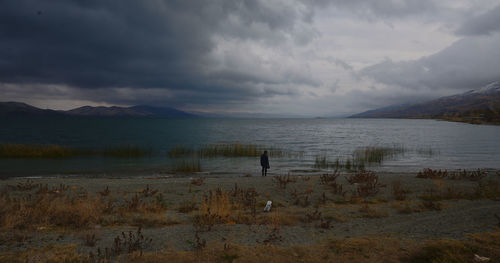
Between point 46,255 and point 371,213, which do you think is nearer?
point 46,255

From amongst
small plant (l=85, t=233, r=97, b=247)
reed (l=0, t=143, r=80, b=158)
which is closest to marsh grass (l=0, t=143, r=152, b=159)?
reed (l=0, t=143, r=80, b=158)

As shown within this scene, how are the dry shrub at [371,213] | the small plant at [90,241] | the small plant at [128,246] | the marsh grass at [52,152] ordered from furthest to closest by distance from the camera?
the marsh grass at [52,152]
the dry shrub at [371,213]
the small plant at [90,241]
the small plant at [128,246]

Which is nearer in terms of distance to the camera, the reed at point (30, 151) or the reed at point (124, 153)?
the reed at point (30, 151)

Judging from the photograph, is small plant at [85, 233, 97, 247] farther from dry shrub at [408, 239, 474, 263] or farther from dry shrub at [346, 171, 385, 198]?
dry shrub at [346, 171, 385, 198]

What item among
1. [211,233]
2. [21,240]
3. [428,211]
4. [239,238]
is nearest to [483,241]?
[428,211]

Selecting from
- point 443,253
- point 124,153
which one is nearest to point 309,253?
point 443,253

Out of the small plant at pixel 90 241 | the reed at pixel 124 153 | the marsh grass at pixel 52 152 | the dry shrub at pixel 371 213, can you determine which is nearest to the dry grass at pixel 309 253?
the small plant at pixel 90 241

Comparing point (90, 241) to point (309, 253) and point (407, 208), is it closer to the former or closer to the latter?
point (309, 253)

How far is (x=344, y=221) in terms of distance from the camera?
872 cm

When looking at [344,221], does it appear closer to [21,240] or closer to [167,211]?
[167,211]

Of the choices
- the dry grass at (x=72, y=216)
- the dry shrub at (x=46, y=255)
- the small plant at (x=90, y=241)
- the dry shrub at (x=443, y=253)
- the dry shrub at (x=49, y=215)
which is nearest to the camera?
the dry shrub at (x=443, y=253)

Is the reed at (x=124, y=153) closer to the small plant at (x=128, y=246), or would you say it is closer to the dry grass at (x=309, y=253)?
the dry grass at (x=309, y=253)

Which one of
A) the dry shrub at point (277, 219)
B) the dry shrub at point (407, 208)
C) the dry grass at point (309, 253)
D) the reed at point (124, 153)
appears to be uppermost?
the dry grass at point (309, 253)

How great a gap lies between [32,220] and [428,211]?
13938 millimetres
